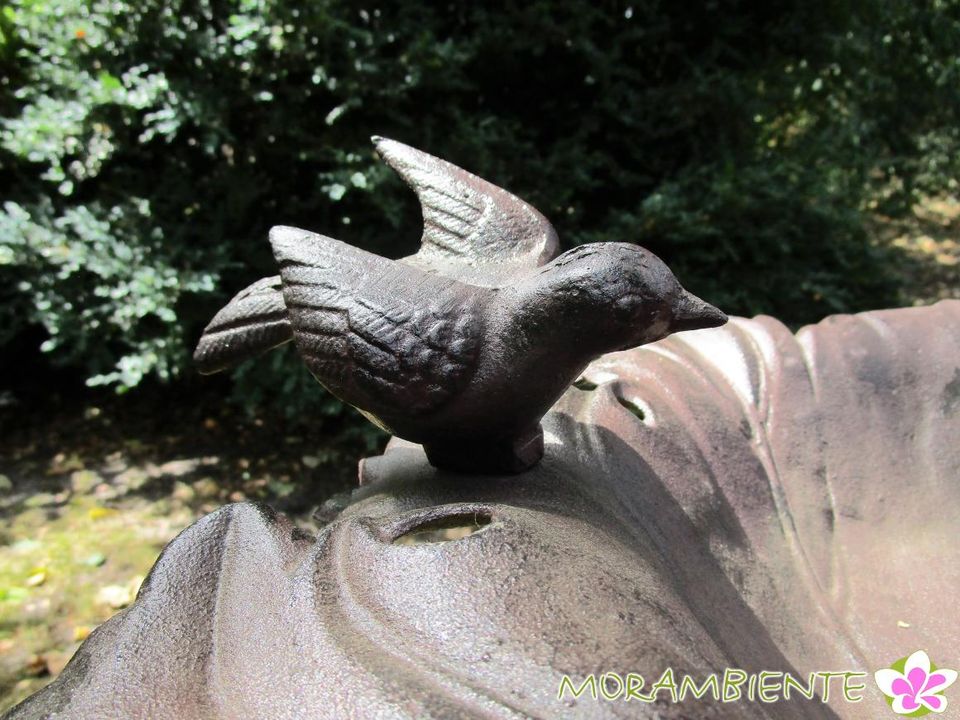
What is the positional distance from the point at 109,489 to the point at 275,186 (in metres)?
1.33

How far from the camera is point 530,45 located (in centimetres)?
312

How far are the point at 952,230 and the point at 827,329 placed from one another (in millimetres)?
4791

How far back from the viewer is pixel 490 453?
1011 mm

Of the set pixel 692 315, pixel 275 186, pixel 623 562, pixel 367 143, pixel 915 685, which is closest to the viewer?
pixel 623 562

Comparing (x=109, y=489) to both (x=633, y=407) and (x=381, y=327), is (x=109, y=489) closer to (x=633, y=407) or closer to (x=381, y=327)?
(x=633, y=407)

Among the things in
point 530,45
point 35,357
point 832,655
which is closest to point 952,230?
point 530,45

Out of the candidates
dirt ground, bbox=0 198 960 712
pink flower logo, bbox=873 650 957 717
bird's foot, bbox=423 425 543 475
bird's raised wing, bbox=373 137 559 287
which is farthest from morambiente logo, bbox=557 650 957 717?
dirt ground, bbox=0 198 960 712

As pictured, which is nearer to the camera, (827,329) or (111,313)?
(827,329)

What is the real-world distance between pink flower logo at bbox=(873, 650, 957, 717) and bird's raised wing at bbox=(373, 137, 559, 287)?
0.75 m

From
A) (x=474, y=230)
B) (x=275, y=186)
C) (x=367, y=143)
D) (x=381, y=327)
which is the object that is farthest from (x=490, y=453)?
(x=275, y=186)

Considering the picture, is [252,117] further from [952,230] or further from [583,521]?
[952,230]

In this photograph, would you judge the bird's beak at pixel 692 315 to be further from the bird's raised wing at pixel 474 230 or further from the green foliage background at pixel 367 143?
the green foliage background at pixel 367 143

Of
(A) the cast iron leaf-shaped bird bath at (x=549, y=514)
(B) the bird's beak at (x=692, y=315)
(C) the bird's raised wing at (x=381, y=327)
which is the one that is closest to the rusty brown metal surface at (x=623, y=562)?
(A) the cast iron leaf-shaped bird bath at (x=549, y=514)

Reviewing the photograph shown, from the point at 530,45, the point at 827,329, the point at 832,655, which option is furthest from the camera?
the point at 530,45
